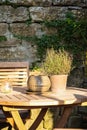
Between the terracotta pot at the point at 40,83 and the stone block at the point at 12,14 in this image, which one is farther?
the stone block at the point at 12,14

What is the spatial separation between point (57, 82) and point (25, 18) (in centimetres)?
237

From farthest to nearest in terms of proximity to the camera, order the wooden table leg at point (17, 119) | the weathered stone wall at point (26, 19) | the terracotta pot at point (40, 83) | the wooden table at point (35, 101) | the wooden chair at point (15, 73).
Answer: the weathered stone wall at point (26, 19), the wooden chair at point (15, 73), the terracotta pot at point (40, 83), the wooden table leg at point (17, 119), the wooden table at point (35, 101)

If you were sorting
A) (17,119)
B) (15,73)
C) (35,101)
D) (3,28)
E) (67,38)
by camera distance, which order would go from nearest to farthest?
(35,101), (17,119), (15,73), (3,28), (67,38)

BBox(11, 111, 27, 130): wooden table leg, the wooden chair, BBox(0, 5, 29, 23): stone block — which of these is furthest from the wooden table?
BBox(0, 5, 29, 23): stone block

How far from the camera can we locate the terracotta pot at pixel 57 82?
3.32m

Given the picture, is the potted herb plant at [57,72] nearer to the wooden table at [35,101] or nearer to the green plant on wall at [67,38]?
the wooden table at [35,101]

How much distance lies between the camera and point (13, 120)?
3264 mm

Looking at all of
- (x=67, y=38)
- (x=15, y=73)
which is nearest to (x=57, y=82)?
(x=15, y=73)

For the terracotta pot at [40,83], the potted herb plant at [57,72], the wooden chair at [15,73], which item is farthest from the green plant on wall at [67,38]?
the terracotta pot at [40,83]

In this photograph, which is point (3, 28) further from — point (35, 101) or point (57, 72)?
point (35, 101)

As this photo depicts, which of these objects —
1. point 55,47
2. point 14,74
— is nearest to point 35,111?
point 14,74

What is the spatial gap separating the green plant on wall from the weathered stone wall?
0.08 meters

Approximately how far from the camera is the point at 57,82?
10.9ft

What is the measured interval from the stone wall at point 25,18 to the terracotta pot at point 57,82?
2.09 metres
